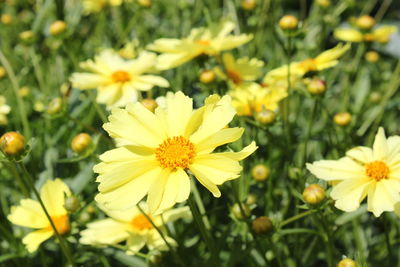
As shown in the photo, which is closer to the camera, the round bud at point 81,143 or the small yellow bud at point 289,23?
the round bud at point 81,143

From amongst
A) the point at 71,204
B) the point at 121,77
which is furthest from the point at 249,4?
the point at 71,204

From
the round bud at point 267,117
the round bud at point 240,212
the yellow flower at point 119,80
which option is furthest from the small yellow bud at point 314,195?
the yellow flower at point 119,80

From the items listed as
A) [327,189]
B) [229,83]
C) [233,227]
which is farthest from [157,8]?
[327,189]

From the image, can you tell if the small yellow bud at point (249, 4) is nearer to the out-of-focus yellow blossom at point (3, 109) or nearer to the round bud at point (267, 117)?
the round bud at point (267, 117)

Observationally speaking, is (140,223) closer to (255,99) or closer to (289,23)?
(255,99)

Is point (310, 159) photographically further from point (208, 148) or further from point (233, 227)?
point (208, 148)
